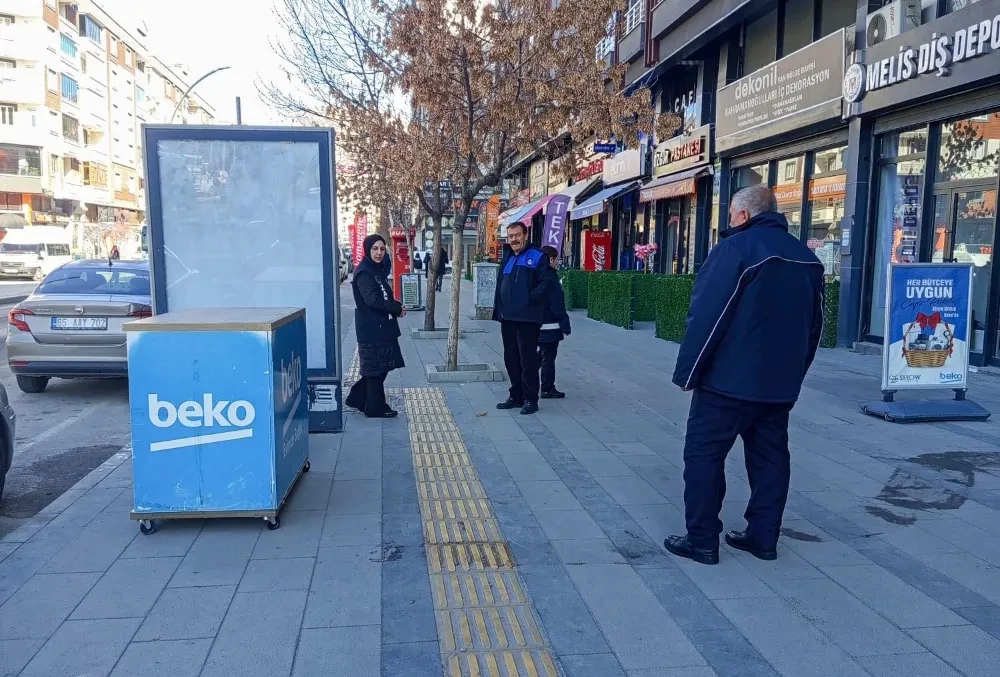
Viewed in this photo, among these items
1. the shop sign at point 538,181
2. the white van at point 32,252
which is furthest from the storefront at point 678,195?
the white van at point 32,252

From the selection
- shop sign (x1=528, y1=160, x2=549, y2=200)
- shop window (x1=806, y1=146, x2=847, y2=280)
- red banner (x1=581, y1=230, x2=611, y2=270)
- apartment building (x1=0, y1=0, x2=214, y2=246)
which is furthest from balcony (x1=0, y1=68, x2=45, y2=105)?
shop window (x1=806, y1=146, x2=847, y2=280)

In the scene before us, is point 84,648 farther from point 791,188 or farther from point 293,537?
point 791,188

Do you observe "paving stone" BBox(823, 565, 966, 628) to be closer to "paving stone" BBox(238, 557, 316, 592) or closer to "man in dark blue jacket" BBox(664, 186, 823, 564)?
"man in dark blue jacket" BBox(664, 186, 823, 564)

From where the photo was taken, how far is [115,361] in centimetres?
838

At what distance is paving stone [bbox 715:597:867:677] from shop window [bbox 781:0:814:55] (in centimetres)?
1320

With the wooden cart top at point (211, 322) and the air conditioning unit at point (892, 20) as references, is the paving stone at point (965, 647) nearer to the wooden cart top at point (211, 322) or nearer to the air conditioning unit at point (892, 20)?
the wooden cart top at point (211, 322)

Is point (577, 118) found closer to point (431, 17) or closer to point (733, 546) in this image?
point (431, 17)

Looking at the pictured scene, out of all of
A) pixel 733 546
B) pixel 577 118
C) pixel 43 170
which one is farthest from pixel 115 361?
pixel 43 170

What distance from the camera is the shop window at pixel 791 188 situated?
48.1 ft

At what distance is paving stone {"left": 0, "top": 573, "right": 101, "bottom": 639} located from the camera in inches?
129

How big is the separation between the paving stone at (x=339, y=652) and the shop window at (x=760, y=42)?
1507 centimetres

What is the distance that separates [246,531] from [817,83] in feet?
38.9

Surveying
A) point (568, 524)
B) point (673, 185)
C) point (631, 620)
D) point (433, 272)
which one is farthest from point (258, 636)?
point (673, 185)

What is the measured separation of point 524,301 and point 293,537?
3.59 meters
